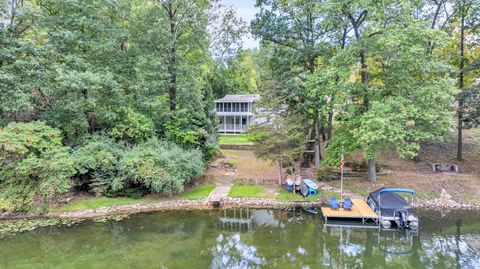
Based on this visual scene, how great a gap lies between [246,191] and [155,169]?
5.45m

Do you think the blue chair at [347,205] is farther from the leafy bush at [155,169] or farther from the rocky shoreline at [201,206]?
the leafy bush at [155,169]

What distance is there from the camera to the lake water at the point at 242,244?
32.1ft

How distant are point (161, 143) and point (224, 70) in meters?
24.7

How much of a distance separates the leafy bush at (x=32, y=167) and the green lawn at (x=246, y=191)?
864cm

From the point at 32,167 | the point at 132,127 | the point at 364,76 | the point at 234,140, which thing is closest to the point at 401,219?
the point at 364,76

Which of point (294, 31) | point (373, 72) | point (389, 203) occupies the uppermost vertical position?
point (294, 31)

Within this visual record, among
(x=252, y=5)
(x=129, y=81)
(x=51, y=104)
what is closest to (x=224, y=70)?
(x=252, y=5)

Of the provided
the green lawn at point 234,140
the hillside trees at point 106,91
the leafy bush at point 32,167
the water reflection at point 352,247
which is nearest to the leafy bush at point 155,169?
the hillside trees at point 106,91

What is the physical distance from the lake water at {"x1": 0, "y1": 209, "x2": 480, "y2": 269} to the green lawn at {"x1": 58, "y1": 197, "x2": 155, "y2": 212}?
1.86 meters

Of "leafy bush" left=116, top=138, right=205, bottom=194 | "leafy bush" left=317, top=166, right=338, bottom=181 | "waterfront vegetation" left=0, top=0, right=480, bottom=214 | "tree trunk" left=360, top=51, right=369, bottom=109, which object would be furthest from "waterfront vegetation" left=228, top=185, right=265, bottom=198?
Result: "tree trunk" left=360, top=51, right=369, bottom=109

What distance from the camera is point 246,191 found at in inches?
664

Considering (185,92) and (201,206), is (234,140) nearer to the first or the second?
(185,92)

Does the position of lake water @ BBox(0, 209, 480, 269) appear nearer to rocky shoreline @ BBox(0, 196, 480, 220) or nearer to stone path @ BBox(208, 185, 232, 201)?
rocky shoreline @ BBox(0, 196, 480, 220)

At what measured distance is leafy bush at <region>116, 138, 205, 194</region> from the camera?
1518cm
